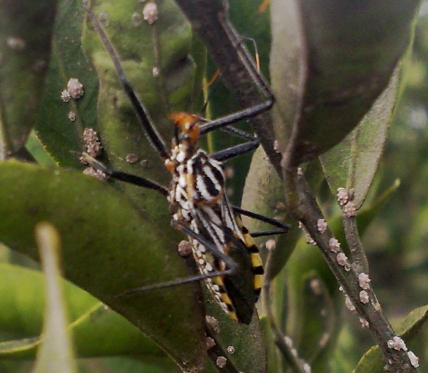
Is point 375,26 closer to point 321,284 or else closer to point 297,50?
point 297,50

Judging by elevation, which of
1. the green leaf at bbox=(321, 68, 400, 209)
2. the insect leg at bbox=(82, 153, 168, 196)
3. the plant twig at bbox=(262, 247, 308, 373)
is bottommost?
the plant twig at bbox=(262, 247, 308, 373)

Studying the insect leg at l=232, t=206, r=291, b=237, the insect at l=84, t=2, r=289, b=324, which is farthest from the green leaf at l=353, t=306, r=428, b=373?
the insect leg at l=232, t=206, r=291, b=237

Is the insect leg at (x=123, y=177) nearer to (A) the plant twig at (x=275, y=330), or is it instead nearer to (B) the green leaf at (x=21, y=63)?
(B) the green leaf at (x=21, y=63)

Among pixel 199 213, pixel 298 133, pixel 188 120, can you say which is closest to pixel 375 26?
pixel 298 133

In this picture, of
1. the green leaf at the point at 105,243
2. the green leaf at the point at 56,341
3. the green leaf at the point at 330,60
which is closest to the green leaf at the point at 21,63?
the green leaf at the point at 105,243

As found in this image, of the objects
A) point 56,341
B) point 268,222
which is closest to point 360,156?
point 268,222

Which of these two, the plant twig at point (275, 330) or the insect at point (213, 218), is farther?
the plant twig at point (275, 330)

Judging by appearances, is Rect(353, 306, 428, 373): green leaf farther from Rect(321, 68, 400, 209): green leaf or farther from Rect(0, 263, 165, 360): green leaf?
Rect(0, 263, 165, 360): green leaf
